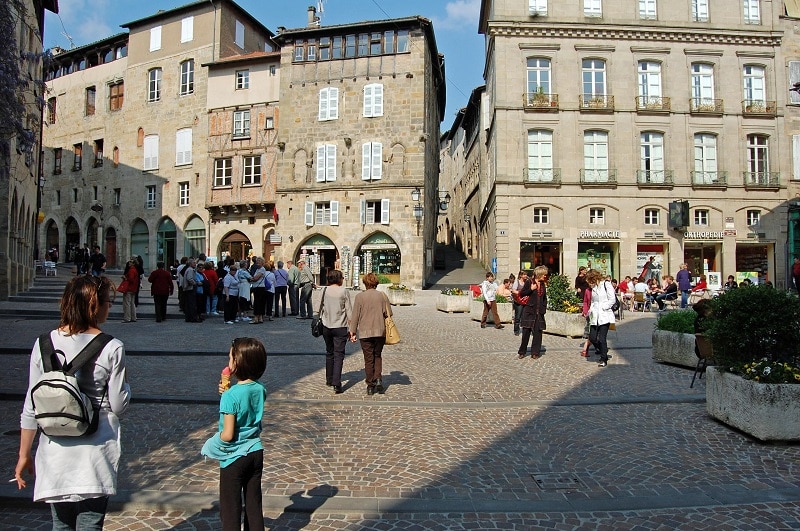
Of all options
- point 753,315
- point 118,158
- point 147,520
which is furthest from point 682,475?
point 118,158

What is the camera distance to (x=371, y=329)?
24.3ft

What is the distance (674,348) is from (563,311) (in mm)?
4313

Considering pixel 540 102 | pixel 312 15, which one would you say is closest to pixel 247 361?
pixel 540 102

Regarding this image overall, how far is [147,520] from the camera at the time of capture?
3844 millimetres

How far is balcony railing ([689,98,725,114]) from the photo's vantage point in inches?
1140

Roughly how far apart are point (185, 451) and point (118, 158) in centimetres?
3912

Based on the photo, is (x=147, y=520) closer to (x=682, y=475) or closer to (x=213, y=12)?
(x=682, y=475)

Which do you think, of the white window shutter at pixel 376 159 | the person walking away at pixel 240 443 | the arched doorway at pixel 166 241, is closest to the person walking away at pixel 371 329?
the person walking away at pixel 240 443

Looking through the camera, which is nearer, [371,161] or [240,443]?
[240,443]

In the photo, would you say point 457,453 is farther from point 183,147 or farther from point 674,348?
point 183,147

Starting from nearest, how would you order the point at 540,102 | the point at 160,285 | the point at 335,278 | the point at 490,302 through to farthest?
1. the point at 335,278
2. the point at 490,302
3. the point at 160,285
4. the point at 540,102

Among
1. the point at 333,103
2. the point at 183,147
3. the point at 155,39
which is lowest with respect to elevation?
the point at 183,147

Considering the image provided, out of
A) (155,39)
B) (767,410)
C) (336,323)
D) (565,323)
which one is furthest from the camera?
(155,39)

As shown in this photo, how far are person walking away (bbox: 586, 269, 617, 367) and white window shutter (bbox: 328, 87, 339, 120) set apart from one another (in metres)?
24.4
